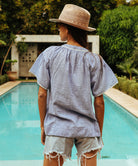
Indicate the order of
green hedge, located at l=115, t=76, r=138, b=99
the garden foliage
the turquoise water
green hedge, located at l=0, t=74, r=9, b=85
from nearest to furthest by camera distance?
the turquoise water, green hedge, located at l=115, t=76, r=138, b=99, green hedge, located at l=0, t=74, r=9, b=85, the garden foliage

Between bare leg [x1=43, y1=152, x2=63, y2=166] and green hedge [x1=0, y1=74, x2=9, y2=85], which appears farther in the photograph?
green hedge [x1=0, y1=74, x2=9, y2=85]

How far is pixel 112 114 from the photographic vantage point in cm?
781

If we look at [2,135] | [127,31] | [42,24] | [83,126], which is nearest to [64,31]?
[83,126]

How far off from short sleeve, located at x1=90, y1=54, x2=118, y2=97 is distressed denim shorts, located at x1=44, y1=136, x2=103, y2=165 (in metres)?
0.31

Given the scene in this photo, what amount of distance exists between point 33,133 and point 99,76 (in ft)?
13.5

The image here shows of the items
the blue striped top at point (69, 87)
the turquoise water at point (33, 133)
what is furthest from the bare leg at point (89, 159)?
the turquoise water at point (33, 133)

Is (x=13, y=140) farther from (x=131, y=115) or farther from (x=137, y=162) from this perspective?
(x=131, y=115)

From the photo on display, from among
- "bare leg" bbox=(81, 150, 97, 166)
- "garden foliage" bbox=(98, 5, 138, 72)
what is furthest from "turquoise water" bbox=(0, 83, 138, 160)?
"garden foliage" bbox=(98, 5, 138, 72)

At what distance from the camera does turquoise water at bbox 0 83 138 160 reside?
14.3 feet

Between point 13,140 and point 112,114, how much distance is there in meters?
3.49

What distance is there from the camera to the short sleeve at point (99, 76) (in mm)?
1729

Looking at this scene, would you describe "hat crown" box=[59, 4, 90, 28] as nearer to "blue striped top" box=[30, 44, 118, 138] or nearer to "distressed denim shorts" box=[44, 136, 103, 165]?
"blue striped top" box=[30, 44, 118, 138]

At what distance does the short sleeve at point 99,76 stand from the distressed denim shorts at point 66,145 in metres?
0.31

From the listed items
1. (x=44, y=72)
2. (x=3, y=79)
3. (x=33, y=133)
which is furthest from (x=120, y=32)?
(x=44, y=72)
